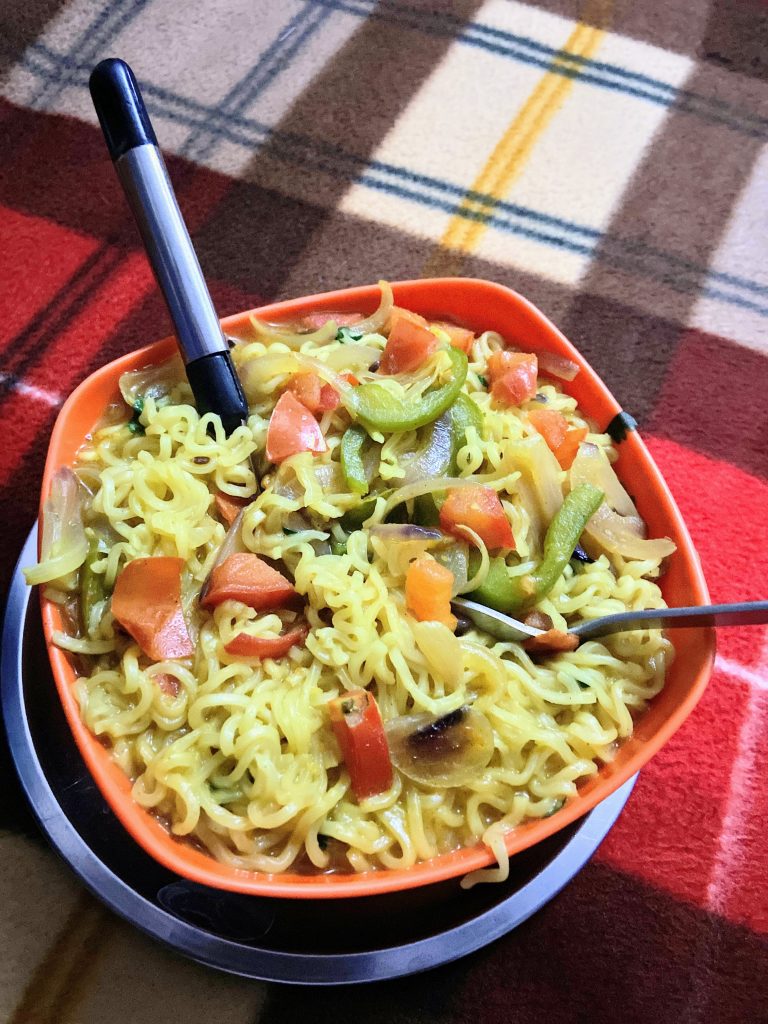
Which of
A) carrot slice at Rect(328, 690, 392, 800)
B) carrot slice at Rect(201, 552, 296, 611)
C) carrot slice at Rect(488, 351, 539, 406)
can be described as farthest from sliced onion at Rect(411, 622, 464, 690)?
carrot slice at Rect(488, 351, 539, 406)

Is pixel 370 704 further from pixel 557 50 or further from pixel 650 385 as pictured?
pixel 557 50

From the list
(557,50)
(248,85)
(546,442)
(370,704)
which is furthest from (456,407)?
(557,50)

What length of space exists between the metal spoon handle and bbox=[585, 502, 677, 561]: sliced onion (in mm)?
602

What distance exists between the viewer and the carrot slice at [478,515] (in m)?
1.31

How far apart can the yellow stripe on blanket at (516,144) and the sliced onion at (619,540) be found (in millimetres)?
953

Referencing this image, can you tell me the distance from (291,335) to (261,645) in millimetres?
591

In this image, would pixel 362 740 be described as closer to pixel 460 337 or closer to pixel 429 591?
pixel 429 591

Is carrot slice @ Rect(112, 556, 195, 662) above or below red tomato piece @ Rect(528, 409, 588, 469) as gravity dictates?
above

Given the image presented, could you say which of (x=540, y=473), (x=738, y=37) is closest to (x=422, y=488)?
(x=540, y=473)

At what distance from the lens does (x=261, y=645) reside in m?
1.25

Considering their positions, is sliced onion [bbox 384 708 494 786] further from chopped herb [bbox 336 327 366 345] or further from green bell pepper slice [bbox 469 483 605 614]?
chopped herb [bbox 336 327 366 345]

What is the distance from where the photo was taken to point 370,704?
1191 mm

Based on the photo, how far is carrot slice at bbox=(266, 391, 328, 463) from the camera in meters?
1.37

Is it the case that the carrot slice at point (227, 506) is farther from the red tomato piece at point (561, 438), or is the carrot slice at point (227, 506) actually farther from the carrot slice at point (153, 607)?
the red tomato piece at point (561, 438)
